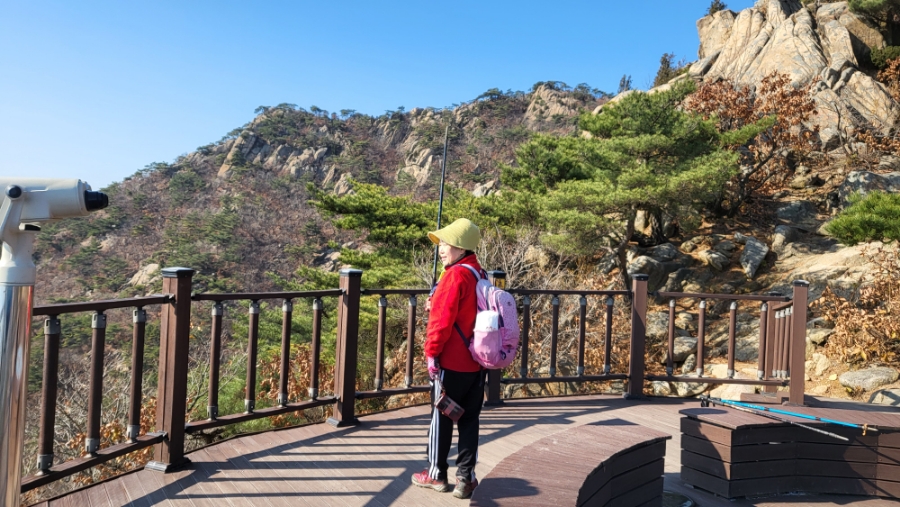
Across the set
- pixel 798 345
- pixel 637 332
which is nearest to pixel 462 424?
pixel 637 332

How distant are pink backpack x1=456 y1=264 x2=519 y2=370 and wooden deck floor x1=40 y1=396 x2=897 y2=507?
556mm

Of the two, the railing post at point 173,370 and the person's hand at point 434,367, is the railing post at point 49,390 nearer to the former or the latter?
the railing post at point 173,370

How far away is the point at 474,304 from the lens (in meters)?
2.94

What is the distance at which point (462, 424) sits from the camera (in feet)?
9.93

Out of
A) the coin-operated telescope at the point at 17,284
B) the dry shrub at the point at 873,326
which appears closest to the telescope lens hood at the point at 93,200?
the coin-operated telescope at the point at 17,284

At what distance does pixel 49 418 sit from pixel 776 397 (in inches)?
195

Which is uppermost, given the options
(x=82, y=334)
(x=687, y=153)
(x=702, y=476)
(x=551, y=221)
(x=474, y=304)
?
(x=687, y=153)

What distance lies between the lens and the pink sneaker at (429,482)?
314 centimetres

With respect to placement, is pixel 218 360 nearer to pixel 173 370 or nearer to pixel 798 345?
pixel 173 370

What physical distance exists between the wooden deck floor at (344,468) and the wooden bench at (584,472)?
0.09 meters

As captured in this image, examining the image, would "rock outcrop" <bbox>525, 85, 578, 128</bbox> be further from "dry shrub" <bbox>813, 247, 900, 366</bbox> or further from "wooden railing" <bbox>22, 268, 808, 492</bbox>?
"wooden railing" <bbox>22, 268, 808, 492</bbox>

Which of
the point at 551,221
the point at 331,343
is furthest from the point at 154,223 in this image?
the point at 551,221

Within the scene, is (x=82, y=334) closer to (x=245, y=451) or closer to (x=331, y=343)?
(x=331, y=343)

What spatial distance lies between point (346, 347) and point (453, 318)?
164cm
